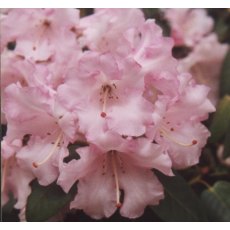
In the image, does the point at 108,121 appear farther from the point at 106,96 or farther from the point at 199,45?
the point at 199,45

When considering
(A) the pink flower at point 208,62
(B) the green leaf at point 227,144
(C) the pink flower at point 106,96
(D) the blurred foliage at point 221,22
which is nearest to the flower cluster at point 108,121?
(C) the pink flower at point 106,96

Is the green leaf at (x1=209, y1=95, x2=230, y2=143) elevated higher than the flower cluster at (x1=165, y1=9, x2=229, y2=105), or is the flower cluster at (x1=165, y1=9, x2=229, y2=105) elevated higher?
the flower cluster at (x1=165, y1=9, x2=229, y2=105)

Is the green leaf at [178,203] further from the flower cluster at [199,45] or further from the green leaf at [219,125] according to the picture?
the flower cluster at [199,45]

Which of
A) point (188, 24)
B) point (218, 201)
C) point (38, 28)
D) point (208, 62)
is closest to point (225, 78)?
point (208, 62)

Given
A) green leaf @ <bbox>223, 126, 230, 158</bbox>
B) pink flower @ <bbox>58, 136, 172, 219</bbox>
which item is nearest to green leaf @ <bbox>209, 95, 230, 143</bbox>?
green leaf @ <bbox>223, 126, 230, 158</bbox>

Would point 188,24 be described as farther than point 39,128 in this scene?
Yes

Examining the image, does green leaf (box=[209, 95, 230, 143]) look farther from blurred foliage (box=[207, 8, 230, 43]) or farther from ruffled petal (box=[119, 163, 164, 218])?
blurred foliage (box=[207, 8, 230, 43])
